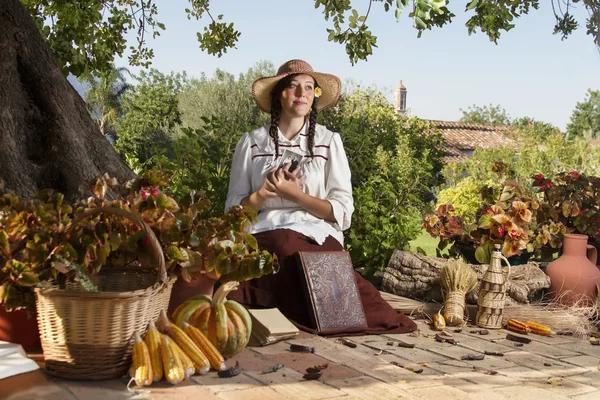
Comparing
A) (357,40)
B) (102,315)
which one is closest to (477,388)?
(102,315)

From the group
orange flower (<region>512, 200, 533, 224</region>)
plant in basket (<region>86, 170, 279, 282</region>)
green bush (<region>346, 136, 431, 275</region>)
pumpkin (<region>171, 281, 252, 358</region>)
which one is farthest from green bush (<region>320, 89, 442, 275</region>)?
pumpkin (<region>171, 281, 252, 358</region>)

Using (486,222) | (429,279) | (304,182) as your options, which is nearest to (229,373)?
(304,182)

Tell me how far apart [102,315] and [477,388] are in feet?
6.02

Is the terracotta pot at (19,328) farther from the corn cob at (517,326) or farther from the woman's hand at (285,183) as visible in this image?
the corn cob at (517,326)

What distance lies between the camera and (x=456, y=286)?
214 inches

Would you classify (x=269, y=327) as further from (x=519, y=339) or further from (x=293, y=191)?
(x=519, y=339)

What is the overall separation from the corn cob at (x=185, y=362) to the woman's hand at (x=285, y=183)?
1576 mm

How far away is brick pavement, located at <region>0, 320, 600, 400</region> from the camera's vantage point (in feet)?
10.9

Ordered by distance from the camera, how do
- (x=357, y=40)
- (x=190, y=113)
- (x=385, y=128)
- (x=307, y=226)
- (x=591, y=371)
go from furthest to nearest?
(x=190, y=113) < (x=385, y=128) < (x=357, y=40) < (x=307, y=226) < (x=591, y=371)

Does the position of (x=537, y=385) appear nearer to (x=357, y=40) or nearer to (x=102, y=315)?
(x=102, y=315)

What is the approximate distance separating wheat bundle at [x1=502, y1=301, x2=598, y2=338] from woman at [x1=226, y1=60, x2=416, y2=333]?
956 millimetres

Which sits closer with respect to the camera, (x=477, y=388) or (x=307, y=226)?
(x=477, y=388)

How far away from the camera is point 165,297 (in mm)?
3664

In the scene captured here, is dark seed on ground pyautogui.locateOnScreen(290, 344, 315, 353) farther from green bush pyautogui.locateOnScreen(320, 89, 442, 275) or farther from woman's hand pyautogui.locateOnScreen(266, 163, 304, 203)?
green bush pyautogui.locateOnScreen(320, 89, 442, 275)
